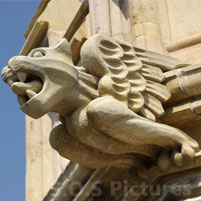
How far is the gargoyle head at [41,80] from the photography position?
127 inches

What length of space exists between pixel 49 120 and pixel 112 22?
1442 mm

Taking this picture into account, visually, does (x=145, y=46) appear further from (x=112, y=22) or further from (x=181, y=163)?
(x=181, y=163)

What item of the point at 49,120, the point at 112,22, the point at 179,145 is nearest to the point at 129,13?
the point at 112,22

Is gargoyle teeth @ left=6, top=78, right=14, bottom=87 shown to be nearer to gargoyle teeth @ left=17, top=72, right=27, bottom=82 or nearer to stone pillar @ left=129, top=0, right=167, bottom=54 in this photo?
gargoyle teeth @ left=17, top=72, right=27, bottom=82

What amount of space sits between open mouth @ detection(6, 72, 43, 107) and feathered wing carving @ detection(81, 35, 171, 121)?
Answer: 294 millimetres

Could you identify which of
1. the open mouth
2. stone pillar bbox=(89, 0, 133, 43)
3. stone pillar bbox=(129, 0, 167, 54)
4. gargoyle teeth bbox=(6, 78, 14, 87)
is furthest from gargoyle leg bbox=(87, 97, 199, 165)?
stone pillar bbox=(89, 0, 133, 43)

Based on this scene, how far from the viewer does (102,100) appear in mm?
3238

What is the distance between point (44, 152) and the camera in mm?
5184

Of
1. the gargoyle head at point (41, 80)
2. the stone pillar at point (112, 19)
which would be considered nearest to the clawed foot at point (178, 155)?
the gargoyle head at point (41, 80)

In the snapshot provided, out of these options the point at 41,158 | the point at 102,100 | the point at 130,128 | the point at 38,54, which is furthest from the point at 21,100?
the point at 41,158

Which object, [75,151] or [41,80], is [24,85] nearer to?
[41,80]

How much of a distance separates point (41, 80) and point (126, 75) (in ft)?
1.46

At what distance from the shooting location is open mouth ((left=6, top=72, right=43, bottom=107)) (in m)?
3.23

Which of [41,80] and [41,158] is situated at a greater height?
[41,80]
